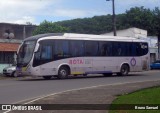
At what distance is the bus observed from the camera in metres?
27.5

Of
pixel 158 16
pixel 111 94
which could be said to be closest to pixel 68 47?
pixel 111 94

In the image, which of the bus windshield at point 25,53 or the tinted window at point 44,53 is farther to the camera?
the bus windshield at point 25,53

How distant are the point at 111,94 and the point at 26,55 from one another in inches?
486

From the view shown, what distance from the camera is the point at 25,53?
1103 inches

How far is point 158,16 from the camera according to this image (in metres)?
75.8

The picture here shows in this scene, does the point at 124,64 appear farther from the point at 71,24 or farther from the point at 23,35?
the point at 71,24

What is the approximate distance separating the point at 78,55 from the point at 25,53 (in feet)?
12.6

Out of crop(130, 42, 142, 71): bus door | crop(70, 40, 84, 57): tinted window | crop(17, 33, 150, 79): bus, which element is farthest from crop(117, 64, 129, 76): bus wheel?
crop(70, 40, 84, 57): tinted window

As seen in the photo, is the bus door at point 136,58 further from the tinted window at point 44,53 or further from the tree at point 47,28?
the tree at point 47,28

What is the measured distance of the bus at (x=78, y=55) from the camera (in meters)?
27.5

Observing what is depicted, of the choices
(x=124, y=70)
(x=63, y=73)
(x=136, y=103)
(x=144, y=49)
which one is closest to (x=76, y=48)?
(x=63, y=73)

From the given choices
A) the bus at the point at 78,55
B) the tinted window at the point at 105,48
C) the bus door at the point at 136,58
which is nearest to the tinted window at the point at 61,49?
the bus at the point at 78,55

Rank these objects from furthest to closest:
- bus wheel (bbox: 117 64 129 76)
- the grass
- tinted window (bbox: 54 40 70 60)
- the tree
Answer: the tree
bus wheel (bbox: 117 64 129 76)
tinted window (bbox: 54 40 70 60)
the grass

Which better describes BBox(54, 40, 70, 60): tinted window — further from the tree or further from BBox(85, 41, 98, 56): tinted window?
the tree
